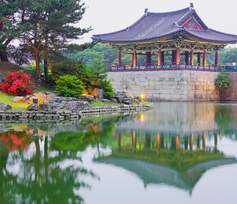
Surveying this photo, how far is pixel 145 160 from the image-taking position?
46.9 feet

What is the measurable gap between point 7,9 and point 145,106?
1315cm

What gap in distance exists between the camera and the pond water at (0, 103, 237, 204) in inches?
395

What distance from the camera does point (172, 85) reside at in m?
48.2

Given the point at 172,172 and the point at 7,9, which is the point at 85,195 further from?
the point at 7,9

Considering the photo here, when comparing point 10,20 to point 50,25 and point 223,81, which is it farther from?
point 223,81

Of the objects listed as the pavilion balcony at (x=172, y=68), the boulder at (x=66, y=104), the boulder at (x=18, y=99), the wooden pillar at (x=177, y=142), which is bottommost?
the wooden pillar at (x=177, y=142)

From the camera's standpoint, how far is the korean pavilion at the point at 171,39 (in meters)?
48.6

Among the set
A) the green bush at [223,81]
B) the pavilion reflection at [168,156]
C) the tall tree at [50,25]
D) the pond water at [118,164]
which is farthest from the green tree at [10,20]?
the green bush at [223,81]

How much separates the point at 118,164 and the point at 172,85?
116 feet

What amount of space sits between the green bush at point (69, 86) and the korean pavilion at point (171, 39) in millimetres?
15236

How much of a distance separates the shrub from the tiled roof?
17.4 meters

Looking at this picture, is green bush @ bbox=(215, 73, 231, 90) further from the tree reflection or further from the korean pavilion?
the tree reflection

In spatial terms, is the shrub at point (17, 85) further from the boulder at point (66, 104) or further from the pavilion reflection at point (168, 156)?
the pavilion reflection at point (168, 156)

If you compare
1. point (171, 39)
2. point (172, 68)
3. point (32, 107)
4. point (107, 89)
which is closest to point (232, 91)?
point (172, 68)
